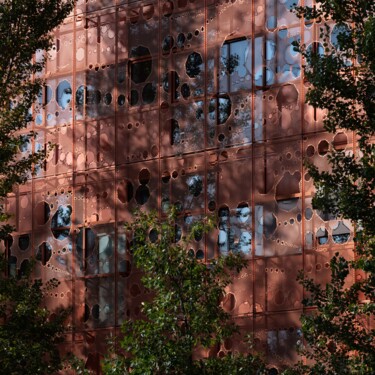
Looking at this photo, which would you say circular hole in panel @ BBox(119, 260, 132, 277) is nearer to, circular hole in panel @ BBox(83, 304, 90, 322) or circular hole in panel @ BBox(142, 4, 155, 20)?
circular hole in panel @ BBox(83, 304, 90, 322)

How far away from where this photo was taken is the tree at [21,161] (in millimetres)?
22500

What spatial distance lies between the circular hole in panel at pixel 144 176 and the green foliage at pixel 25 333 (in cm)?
320

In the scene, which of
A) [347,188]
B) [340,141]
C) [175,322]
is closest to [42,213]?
[340,141]

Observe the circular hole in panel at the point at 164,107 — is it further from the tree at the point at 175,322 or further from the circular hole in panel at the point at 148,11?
the tree at the point at 175,322

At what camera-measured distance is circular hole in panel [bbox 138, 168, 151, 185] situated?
25828 mm

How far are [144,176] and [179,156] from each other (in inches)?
37.4

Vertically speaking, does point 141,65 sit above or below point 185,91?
above

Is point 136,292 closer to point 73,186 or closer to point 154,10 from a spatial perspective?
point 73,186

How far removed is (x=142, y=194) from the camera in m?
25.9

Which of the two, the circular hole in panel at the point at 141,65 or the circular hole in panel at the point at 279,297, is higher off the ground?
the circular hole in panel at the point at 141,65

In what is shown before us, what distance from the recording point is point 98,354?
25984 millimetres

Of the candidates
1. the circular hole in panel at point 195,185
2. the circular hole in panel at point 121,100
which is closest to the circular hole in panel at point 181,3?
the circular hole in panel at point 121,100

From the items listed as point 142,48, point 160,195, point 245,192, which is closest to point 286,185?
point 245,192

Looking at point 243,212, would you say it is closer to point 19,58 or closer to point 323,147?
point 323,147
